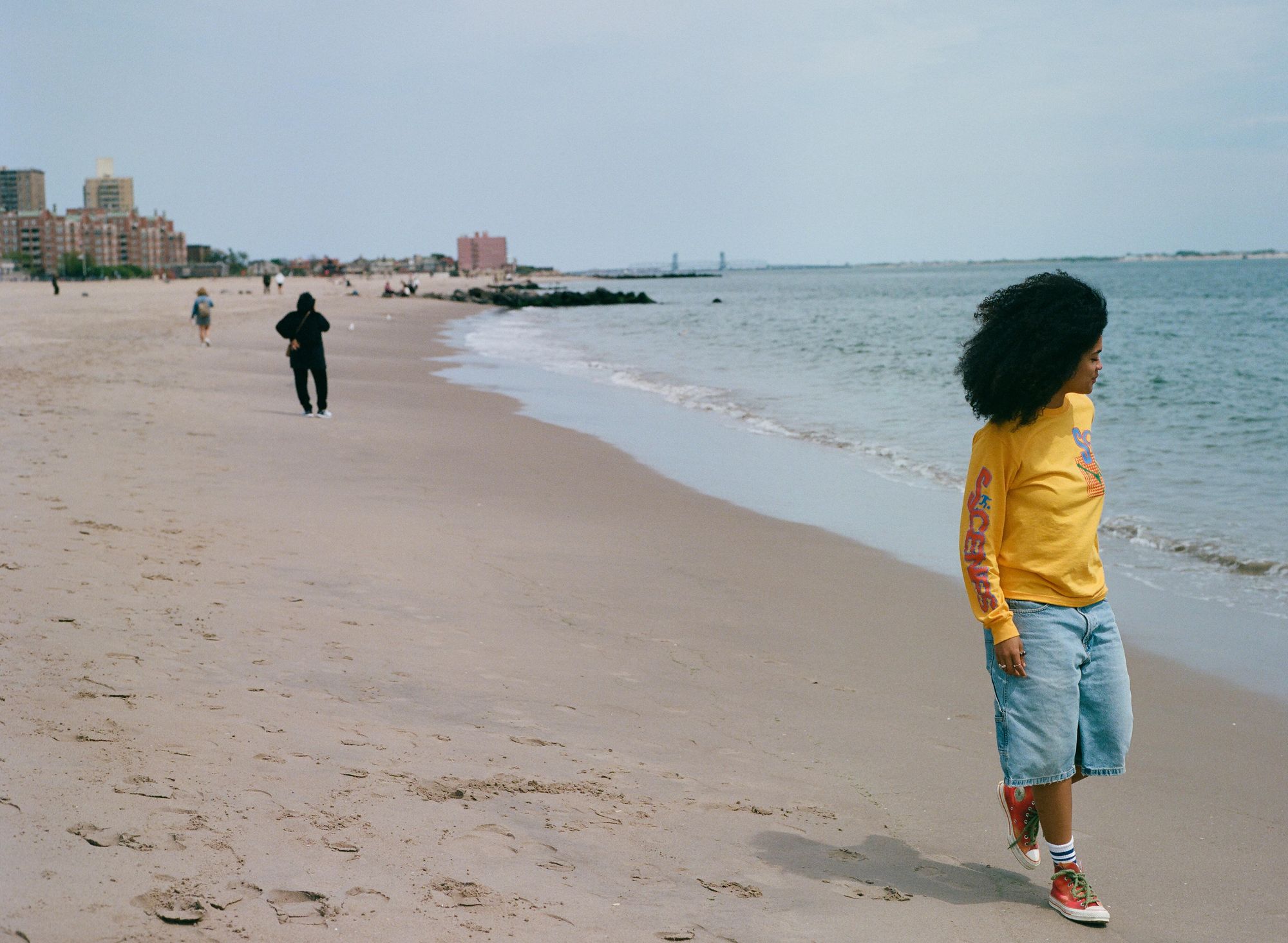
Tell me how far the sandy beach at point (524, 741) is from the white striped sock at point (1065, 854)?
172mm

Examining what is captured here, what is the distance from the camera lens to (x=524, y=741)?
412 cm

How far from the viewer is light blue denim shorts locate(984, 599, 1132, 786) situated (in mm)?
3041

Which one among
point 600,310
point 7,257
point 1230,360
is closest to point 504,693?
point 1230,360

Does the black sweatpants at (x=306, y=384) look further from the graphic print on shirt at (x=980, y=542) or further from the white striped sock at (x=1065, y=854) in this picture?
the white striped sock at (x=1065, y=854)

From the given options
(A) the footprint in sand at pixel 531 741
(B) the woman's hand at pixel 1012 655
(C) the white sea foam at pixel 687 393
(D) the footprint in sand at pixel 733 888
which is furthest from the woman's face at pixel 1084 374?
(C) the white sea foam at pixel 687 393

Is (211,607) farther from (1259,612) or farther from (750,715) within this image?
(1259,612)

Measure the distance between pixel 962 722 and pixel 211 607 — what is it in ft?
11.8

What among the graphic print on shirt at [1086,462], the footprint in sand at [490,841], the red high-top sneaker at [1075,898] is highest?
the graphic print on shirt at [1086,462]

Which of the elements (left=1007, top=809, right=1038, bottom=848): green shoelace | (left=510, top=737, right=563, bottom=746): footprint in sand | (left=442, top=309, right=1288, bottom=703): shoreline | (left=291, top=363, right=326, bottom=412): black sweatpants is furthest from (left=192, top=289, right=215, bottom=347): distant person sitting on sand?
(left=1007, top=809, right=1038, bottom=848): green shoelace

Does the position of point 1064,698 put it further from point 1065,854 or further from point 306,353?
point 306,353

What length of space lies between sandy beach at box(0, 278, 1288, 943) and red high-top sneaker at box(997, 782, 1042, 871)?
5.3 inches

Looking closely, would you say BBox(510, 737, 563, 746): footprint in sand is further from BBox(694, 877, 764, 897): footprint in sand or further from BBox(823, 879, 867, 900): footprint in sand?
BBox(823, 879, 867, 900): footprint in sand

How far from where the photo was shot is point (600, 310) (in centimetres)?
7425

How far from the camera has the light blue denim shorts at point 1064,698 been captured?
304cm
